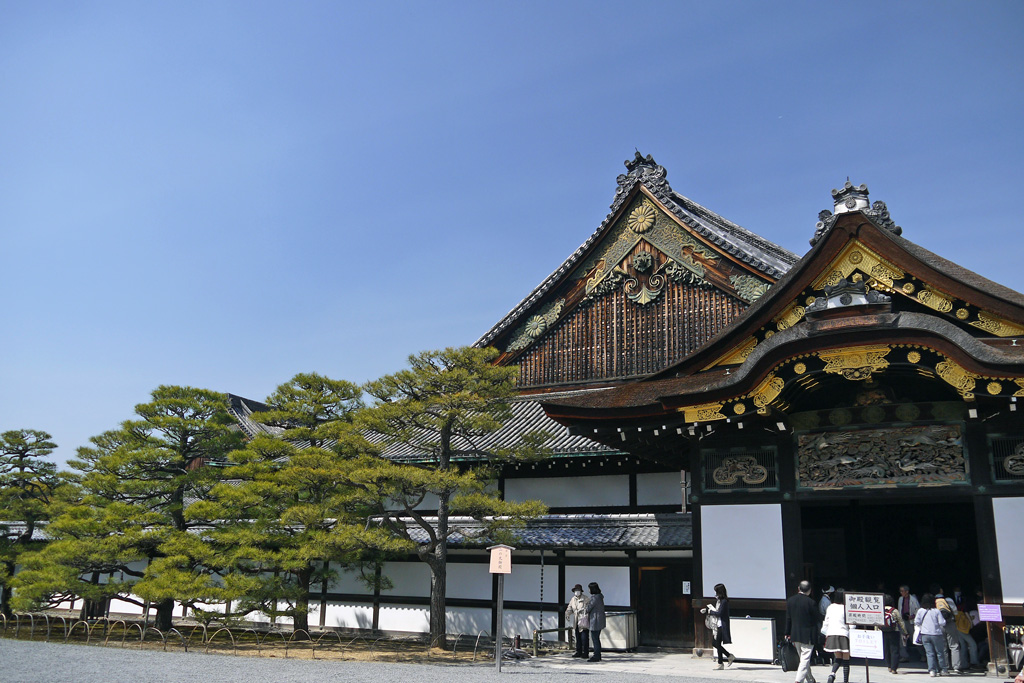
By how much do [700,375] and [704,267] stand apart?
7.29m

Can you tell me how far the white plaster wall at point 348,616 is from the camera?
20891 millimetres

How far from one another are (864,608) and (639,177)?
15.8m

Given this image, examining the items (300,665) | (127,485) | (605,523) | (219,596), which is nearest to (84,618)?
(127,485)

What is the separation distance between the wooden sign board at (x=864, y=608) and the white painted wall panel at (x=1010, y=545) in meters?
3.49

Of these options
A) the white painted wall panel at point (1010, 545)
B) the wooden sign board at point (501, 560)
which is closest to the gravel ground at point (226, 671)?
the wooden sign board at point (501, 560)

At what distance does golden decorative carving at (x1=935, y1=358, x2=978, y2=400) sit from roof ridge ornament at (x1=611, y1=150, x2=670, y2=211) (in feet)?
39.9

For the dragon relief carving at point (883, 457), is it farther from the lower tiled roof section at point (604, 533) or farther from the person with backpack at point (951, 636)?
the lower tiled roof section at point (604, 533)

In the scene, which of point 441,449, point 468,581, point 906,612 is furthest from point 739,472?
point 468,581

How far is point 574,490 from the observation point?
1975 cm

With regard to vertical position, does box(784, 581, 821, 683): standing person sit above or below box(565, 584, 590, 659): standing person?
above

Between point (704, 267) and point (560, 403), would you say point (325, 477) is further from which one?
point (704, 267)

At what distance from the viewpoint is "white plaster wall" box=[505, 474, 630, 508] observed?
63.0 ft

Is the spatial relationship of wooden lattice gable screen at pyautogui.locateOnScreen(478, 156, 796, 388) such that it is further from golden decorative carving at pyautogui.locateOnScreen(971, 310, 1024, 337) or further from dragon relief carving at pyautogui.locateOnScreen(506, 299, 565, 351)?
golden decorative carving at pyautogui.locateOnScreen(971, 310, 1024, 337)

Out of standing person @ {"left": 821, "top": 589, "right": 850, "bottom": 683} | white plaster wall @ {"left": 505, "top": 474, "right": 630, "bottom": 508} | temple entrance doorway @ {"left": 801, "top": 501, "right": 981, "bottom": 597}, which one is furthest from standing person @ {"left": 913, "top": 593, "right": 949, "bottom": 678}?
white plaster wall @ {"left": 505, "top": 474, "right": 630, "bottom": 508}
